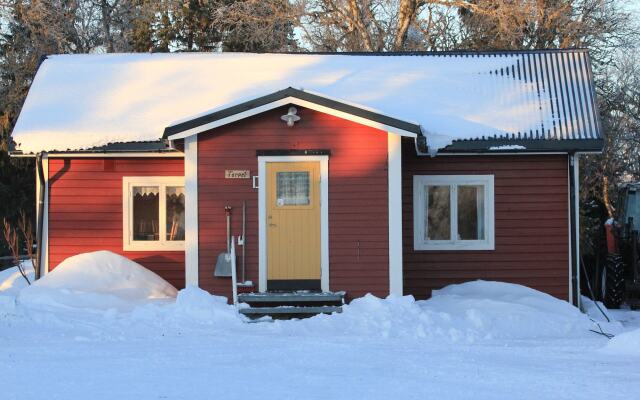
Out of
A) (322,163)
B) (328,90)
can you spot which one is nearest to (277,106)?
(322,163)

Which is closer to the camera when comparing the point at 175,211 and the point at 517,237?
the point at 517,237

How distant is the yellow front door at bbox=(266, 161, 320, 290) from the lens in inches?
549

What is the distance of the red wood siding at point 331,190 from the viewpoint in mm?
13844

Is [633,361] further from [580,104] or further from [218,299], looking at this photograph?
[580,104]

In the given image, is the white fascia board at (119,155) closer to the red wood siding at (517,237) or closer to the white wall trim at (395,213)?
the white wall trim at (395,213)

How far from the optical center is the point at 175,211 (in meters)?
15.9

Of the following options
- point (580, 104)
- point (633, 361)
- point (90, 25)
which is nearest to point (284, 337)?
point (633, 361)

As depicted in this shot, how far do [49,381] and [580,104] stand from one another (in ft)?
36.9

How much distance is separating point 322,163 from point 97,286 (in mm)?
4117

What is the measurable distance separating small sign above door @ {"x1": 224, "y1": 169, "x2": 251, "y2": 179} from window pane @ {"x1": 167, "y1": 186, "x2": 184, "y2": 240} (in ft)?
6.74

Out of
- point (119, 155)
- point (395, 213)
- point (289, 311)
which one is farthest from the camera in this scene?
point (119, 155)

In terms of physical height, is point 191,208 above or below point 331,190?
below

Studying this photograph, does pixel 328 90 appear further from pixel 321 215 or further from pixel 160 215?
pixel 160 215

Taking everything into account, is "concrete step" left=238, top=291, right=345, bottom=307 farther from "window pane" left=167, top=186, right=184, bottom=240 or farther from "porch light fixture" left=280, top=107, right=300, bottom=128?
"window pane" left=167, top=186, right=184, bottom=240
